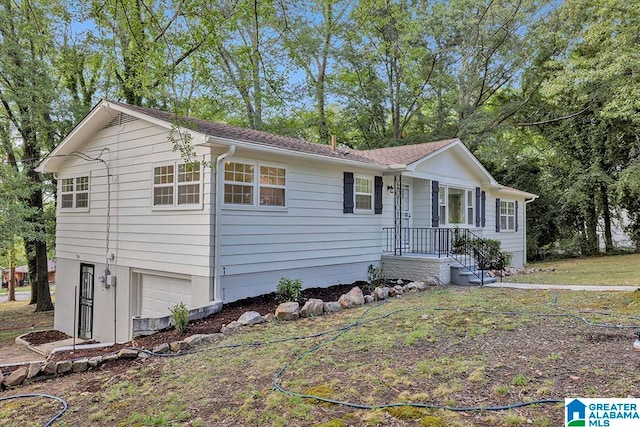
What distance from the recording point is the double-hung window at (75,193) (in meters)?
10.7

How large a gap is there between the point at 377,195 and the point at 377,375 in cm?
726

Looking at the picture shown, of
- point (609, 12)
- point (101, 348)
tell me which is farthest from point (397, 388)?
point (609, 12)

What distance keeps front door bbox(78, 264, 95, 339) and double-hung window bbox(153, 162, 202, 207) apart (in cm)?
356

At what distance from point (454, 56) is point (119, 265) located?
17.6 meters

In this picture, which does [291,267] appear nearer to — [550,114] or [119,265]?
[119,265]

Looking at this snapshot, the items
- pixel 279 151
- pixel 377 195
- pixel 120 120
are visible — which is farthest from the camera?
pixel 377 195

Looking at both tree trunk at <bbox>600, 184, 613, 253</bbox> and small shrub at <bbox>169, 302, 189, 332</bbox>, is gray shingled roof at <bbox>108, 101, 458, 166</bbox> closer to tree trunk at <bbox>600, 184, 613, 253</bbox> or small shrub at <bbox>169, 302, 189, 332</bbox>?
small shrub at <bbox>169, 302, 189, 332</bbox>

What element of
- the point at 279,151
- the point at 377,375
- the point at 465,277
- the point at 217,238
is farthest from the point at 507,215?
the point at 377,375

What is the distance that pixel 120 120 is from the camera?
9.57m

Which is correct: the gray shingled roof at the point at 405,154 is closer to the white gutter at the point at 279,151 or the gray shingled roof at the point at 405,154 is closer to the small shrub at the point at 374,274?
the white gutter at the point at 279,151

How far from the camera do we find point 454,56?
19859 millimetres

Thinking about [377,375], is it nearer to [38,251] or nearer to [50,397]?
[50,397]

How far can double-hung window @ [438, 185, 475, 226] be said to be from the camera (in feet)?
41.4

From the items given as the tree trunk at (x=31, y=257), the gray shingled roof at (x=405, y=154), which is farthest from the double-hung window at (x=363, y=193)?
the tree trunk at (x=31, y=257)
